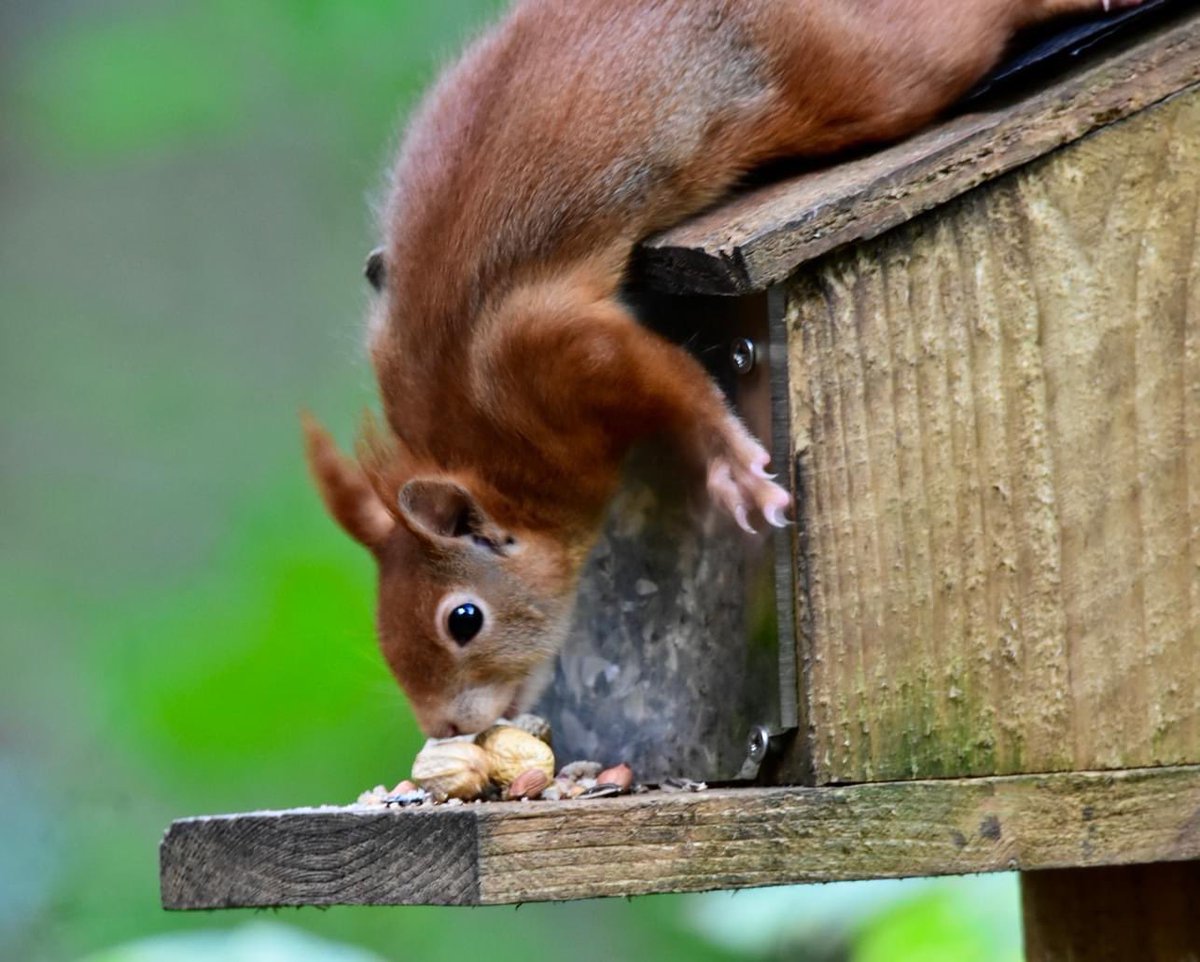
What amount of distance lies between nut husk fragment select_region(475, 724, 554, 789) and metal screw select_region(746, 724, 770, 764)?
0.99ft

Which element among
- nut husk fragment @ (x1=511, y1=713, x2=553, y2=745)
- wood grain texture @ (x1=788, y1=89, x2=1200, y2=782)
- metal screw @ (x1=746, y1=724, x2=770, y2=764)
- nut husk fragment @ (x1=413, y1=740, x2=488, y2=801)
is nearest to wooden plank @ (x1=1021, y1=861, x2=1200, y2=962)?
wood grain texture @ (x1=788, y1=89, x2=1200, y2=782)

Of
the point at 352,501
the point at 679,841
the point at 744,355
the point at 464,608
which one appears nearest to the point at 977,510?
the point at 744,355

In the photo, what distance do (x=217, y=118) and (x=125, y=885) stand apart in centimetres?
238

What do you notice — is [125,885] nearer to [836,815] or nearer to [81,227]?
[81,227]

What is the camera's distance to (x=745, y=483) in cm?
246

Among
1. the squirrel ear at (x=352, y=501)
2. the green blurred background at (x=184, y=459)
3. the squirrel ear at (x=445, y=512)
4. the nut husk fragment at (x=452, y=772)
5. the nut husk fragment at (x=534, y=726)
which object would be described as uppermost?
the green blurred background at (x=184, y=459)

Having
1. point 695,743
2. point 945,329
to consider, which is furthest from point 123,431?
point 945,329

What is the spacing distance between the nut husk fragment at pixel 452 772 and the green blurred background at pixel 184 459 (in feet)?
5.65

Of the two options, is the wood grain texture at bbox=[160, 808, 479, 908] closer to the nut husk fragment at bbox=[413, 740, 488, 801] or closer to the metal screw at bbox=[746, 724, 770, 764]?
the nut husk fragment at bbox=[413, 740, 488, 801]

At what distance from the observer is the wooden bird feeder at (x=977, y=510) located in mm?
2357

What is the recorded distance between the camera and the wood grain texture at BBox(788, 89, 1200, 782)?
94.9 inches

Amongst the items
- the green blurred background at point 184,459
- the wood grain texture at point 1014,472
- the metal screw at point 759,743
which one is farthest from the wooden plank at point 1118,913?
the green blurred background at point 184,459

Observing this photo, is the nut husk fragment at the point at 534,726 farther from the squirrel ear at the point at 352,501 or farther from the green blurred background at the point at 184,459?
the green blurred background at the point at 184,459

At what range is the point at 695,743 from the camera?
2.84 m
